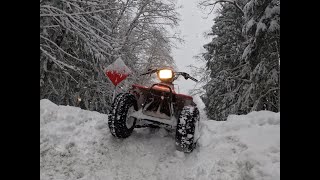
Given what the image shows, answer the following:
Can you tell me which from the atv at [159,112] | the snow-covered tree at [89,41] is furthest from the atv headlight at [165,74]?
the snow-covered tree at [89,41]

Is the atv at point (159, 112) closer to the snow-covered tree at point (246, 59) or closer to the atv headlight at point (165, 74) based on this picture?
the atv headlight at point (165, 74)

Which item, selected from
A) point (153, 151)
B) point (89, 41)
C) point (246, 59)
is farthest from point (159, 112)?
point (246, 59)

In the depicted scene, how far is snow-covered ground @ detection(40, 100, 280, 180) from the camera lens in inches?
193

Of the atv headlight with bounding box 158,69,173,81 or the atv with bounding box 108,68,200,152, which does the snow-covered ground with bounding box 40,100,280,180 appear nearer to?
the atv with bounding box 108,68,200,152

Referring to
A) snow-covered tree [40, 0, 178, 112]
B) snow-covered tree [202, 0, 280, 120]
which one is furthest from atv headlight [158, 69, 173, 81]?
snow-covered tree [202, 0, 280, 120]

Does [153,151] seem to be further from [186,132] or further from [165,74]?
[165,74]

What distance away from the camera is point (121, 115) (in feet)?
18.6

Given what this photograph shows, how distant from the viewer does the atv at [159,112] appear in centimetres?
549

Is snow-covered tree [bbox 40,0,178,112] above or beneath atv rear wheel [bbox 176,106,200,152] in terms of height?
above

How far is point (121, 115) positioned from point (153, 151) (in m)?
0.92

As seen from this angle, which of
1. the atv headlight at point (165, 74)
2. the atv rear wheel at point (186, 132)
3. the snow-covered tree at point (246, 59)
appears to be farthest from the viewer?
the snow-covered tree at point (246, 59)
